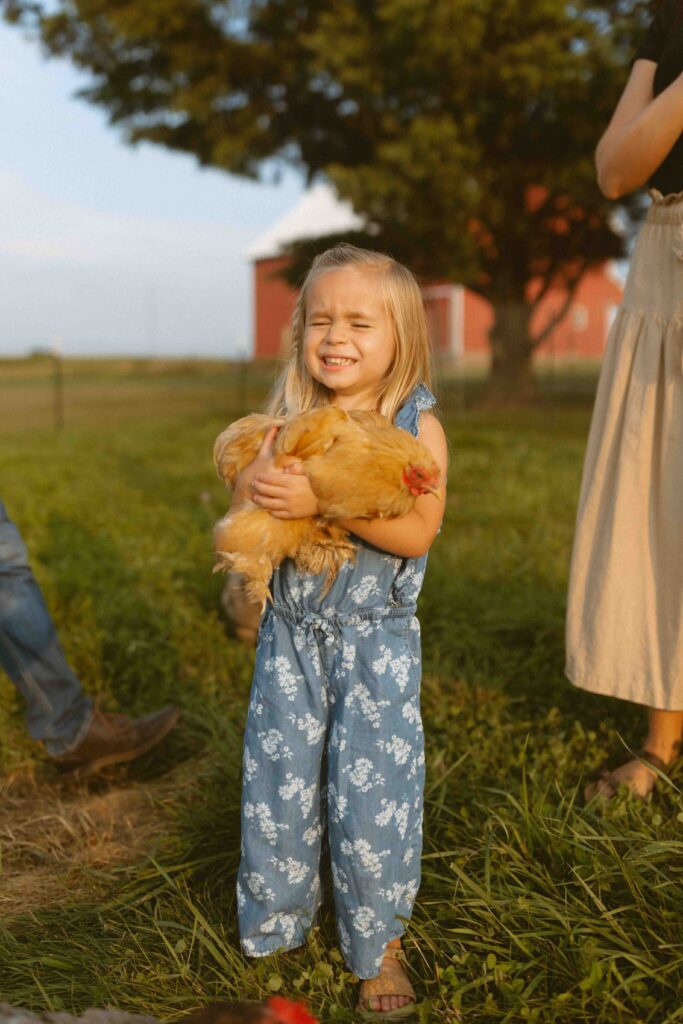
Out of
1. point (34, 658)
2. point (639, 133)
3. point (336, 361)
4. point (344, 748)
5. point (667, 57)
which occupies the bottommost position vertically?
point (34, 658)

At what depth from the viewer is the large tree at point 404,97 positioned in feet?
43.9

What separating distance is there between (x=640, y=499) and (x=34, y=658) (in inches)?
74.7

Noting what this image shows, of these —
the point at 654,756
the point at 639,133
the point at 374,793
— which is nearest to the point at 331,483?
the point at 374,793

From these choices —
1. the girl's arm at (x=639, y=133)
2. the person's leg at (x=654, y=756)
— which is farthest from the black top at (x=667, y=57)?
the person's leg at (x=654, y=756)

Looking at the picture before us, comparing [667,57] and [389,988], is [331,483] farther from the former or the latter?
[667,57]

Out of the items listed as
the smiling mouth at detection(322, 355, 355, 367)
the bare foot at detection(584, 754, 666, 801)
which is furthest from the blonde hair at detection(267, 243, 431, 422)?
the bare foot at detection(584, 754, 666, 801)

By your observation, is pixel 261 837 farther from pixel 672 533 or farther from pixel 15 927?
pixel 672 533

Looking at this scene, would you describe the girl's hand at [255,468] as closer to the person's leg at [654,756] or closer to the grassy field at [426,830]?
the grassy field at [426,830]

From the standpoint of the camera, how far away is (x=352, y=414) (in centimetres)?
202

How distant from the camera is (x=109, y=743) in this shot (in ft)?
10.3

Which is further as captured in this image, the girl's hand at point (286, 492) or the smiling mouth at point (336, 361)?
the smiling mouth at point (336, 361)

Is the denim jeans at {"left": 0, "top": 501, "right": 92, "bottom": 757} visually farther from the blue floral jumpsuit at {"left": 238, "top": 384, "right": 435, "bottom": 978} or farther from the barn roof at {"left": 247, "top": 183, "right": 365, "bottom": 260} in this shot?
the barn roof at {"left": 247, "top": 183, "right": 365, "bottom": 260}

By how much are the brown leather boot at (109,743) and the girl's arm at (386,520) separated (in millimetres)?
1456

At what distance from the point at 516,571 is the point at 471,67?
423 inches
